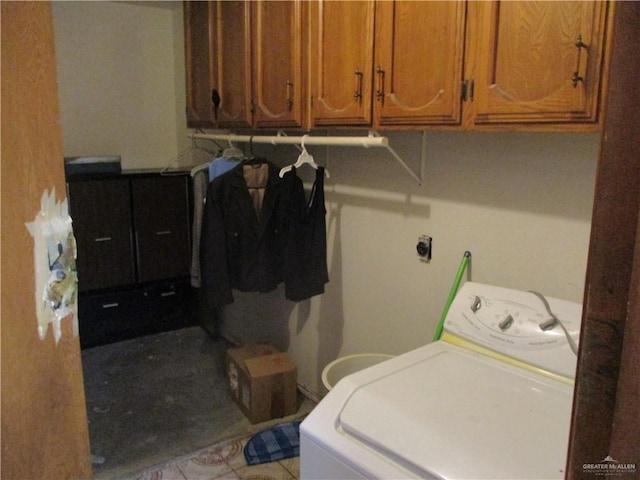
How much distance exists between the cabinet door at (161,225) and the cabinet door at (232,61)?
99cm

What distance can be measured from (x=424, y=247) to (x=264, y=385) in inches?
44.9

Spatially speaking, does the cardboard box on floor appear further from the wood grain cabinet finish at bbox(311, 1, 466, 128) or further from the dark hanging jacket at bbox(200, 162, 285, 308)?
the wood grain cabinet finish at bbox(311, 1, 466, 128)

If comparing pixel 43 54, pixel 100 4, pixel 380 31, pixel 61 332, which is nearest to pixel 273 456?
pixel 380 31

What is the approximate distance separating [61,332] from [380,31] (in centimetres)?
152

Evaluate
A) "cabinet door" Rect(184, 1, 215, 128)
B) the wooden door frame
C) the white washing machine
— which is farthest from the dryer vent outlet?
the wooden door frame

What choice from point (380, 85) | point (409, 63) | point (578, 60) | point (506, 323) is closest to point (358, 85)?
point (380, 85)

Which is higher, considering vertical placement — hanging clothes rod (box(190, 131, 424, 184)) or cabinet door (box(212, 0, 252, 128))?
cabinet door (box(212, 0, 252, 128))

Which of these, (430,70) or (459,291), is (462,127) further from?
(459,291)

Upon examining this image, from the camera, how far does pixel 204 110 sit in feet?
9.75

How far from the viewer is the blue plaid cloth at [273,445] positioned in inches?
96.0

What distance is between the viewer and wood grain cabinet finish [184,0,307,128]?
7.29 feet

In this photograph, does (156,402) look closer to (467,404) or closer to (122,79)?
(467,404)

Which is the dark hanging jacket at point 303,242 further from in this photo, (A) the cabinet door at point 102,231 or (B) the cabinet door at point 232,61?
(A) the cabinet door at point 102,231

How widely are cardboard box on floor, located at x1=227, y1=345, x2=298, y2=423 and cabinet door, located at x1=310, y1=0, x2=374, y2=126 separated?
1.31m
